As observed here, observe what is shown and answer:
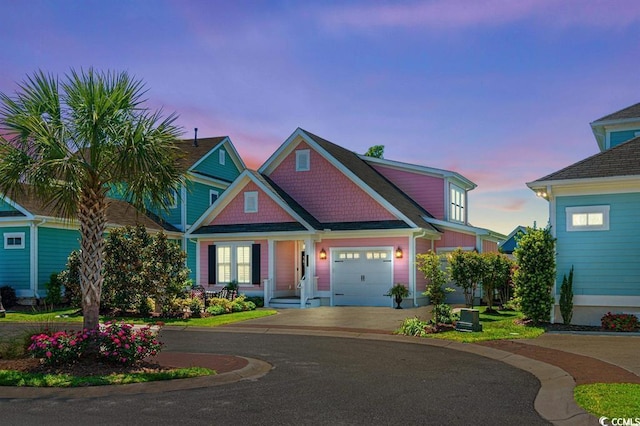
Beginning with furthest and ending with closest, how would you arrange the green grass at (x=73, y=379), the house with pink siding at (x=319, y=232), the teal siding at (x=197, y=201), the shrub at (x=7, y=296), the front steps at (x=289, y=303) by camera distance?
1. the teal siding at (x=197, y=201)
2. the house with pink siding at (x=319, y=232)
3. the front steps at (x=289, y=303)
4. the shrub at (x=7, y=296)
5. the green grass at (x=73, y=379)

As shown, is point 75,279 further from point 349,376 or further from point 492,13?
point 492,13

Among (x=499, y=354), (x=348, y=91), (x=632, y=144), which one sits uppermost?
(x=348, y=91)

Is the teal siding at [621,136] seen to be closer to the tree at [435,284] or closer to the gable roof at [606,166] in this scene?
the gable roof at [606,166]

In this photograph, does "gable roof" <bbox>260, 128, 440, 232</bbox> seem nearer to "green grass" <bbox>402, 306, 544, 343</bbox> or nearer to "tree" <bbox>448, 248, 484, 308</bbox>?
"tree" <bbox>448, 248, 484, 308</bbox>

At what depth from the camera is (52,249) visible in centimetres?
2656

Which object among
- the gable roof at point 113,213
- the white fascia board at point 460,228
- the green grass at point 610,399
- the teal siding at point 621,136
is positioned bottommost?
the green grass at point 610,399

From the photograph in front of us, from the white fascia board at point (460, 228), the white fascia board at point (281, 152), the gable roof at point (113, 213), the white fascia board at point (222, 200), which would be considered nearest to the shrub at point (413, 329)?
the white fascia board at point (460, 228)

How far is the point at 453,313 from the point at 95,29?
45.2 ft

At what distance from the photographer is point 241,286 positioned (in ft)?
88.9

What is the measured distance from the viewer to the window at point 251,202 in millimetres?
27797

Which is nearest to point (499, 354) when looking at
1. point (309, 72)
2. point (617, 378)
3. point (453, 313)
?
point (617, 378)

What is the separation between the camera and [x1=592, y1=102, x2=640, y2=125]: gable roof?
25.5 metres

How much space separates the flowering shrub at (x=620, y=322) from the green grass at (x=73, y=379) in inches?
498

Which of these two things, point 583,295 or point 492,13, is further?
point 583,295
